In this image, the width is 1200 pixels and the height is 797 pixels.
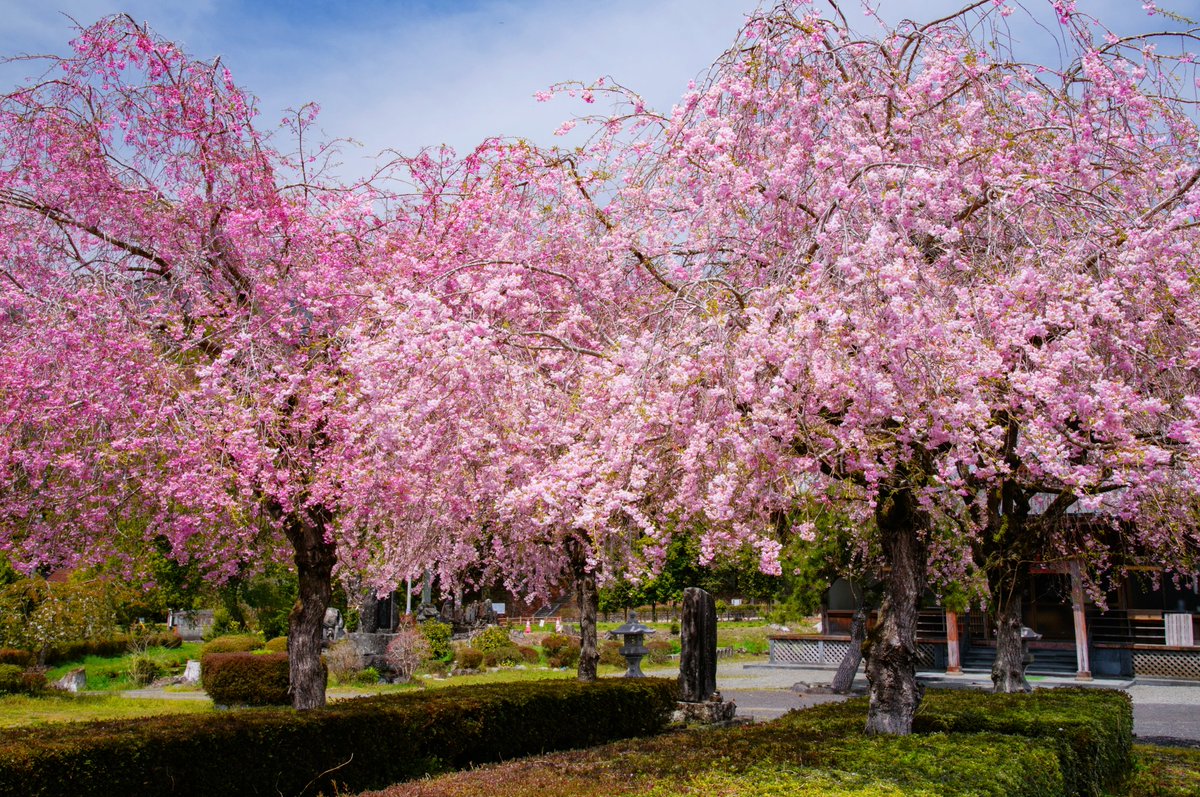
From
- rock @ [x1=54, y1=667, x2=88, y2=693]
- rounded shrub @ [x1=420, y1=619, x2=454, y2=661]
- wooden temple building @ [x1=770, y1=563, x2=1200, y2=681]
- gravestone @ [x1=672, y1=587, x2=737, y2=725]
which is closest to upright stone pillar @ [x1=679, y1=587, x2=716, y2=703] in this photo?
gravestone @ [x1=672, y1=587, x2=737, y2=725]

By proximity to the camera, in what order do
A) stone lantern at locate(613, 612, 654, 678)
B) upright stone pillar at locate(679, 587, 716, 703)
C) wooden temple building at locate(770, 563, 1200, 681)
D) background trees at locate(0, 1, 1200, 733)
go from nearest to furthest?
background trees at locate(0, 1, 1200, 733) → upright stone pillar at locate(679, 587, 716, 703) → stone lantern at locate(613, 612, 654, 678) → wooden temple building at locate(770, 563, 1200, 681)

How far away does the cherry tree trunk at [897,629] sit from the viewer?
24.9 feet

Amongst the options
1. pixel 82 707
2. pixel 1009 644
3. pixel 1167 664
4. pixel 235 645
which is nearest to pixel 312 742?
pixel 1009 644

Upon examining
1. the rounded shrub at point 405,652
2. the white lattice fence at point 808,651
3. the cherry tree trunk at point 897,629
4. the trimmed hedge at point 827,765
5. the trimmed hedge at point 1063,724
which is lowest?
the white lattice fence at point 808,651

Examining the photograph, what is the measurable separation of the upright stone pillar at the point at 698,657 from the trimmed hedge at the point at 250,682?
820cm

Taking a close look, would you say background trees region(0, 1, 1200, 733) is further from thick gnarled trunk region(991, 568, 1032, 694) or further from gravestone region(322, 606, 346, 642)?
gravestone region(322, 606, 346, 642)

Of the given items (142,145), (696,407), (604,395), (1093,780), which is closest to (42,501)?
(142,145)

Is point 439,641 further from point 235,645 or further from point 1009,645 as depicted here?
point 1009,645

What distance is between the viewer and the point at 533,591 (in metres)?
18.5

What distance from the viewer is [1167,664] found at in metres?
25.4

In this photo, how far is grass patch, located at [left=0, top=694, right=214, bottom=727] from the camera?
53.2ft

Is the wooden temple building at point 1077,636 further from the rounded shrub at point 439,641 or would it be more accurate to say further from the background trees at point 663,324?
the background trees at point 663,324

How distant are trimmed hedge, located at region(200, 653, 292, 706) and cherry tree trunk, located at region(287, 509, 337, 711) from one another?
7.72 m

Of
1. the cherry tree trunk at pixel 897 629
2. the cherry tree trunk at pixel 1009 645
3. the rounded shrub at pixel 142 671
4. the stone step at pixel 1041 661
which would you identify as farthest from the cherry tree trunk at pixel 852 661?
the rounded shrub at pixel 142 671
